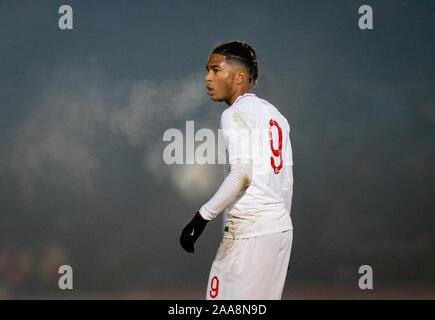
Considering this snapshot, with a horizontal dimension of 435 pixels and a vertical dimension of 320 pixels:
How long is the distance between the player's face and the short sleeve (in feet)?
0.80

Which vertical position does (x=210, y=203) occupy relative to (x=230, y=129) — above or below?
below

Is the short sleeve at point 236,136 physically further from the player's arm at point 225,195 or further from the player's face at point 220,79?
the player's face at point 220,79

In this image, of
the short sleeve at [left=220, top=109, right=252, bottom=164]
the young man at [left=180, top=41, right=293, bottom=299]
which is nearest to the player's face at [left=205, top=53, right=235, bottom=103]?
the young man at [left=180, top=41, right=293, bottom=299]

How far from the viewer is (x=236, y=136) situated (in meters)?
2.12

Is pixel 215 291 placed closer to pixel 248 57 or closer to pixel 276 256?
pixel 276 256

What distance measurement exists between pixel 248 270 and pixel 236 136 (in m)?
0.57

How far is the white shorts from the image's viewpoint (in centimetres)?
212

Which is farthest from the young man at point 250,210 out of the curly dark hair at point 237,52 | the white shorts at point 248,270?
the curly dark hair at point 237,52

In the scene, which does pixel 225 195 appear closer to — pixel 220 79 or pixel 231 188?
pixel 231 188

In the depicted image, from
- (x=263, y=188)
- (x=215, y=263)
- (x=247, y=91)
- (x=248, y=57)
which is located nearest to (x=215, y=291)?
(x=215, y=263)

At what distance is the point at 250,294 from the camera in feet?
6.97

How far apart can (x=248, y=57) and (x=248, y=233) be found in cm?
84

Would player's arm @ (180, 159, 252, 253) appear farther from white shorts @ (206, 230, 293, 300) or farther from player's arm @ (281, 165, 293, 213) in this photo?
player's arm @ (281, 165, 293, 213)

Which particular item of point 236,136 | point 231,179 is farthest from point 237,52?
point 231,179
